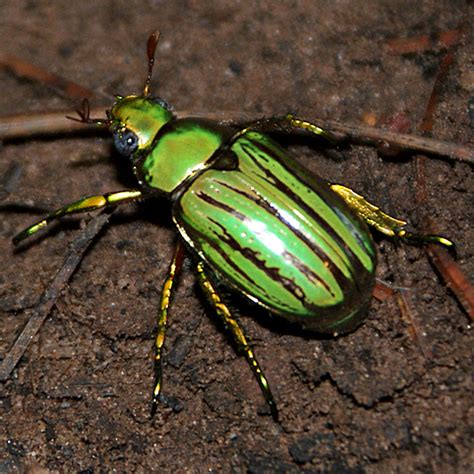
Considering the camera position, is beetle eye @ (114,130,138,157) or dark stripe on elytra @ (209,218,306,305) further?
beetle eye @ (114,130,138,157)

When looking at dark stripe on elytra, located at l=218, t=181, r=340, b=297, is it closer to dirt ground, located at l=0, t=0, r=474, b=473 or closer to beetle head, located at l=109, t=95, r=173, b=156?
dirt ground, located at l=0, t=0, r=474, b=473

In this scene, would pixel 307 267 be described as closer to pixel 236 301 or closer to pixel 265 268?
pixel 265 268

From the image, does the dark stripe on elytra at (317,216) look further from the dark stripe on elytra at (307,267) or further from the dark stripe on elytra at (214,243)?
the dark stripe on elytra at (214,243)

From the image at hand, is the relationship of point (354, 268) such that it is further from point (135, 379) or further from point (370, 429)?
point (135, 379)

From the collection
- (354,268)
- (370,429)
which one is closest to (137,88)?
(354,268)

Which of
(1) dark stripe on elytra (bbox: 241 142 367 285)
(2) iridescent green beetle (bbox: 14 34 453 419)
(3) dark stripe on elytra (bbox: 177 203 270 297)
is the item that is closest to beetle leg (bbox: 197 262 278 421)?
(2) iridescent green beetle (bbox: 14 34 453 419)

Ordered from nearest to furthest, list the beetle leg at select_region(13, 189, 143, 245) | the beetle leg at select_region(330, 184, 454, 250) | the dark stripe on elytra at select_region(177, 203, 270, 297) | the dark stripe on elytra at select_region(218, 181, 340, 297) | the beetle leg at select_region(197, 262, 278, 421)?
1. the dark stripe on elytra at select_region(218, 181, 340, 297)
2. the dark stripe on elytra at select_region(177, 203, 270, 297)
3. the beetle leg at select_region(197, 262, 278, 421)
4. the beetle leg at select_region(330, 184, 454, 250)
5. the beetle leg at select_region(13, 189, 143, 245)

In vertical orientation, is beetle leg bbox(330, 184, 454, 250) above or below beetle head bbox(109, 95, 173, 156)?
above
